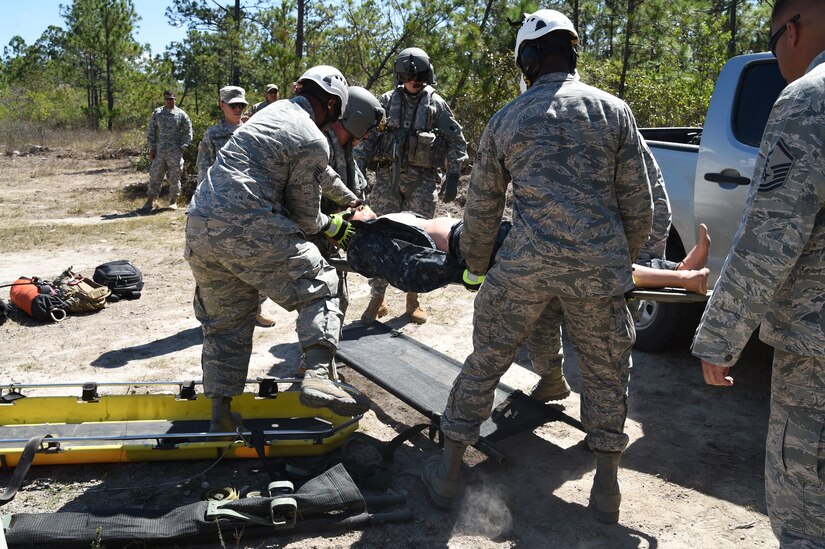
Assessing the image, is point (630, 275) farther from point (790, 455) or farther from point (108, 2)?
point (108, 2)

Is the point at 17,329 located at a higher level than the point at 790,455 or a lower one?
lower

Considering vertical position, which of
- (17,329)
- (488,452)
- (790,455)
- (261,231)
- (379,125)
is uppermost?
(379,125)

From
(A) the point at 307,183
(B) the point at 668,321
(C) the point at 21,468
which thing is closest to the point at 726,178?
(B) the point at 668,321

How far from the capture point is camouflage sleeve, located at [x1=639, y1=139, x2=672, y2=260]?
3344mm

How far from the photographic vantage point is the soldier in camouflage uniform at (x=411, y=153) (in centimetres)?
631

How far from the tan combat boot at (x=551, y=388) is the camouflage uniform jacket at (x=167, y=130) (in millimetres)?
10768

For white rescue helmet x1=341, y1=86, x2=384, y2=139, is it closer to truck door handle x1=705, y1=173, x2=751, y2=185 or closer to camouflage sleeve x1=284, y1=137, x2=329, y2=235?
camouflage sleeve x1=284, y1=137, x2=329, y2=235

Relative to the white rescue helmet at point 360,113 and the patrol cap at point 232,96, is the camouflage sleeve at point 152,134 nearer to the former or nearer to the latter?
the patrol cap at point 232,96

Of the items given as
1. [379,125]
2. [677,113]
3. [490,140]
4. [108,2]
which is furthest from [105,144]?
[490,140]

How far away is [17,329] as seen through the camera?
631 centimetres

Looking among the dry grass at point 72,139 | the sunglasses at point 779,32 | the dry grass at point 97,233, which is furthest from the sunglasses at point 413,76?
the dry grass at point 72,139

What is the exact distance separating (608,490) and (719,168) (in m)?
2.59

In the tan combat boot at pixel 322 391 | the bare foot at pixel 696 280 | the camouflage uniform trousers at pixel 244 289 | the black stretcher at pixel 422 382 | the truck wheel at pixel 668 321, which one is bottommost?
the black stretcher at pixel 422 382

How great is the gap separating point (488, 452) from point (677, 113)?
33.5ft
